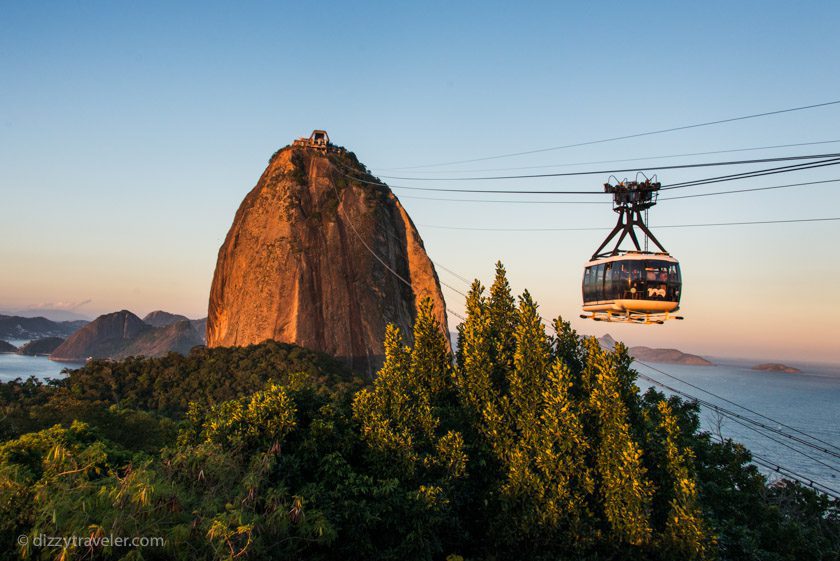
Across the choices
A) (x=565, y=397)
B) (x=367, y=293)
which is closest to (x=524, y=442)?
(x=565, y=397)

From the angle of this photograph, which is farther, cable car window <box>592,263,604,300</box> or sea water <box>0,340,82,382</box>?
sea water <box>0,340,82,382</box>

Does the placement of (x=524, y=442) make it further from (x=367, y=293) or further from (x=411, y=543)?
(x=367, y=293)

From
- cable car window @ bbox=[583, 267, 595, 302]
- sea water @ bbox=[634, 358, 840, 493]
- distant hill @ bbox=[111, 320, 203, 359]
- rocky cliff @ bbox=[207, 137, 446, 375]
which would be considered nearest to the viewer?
cable car window @ bbox=[583, 267, 595, 302]

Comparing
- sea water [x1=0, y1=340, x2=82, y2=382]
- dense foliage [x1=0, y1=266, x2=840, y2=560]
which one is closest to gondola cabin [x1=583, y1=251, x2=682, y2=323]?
dense foliage [x1=0, y1=266, x2=840, y2=560]

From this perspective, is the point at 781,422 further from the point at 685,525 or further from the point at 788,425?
the point at 685,525

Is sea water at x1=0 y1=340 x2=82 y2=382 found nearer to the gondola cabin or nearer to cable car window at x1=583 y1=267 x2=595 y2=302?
cable car window at x1=583 y1=267 x2=595 y2=302

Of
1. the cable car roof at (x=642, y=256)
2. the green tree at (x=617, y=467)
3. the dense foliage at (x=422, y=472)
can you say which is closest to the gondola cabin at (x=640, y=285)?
the cable car roof at (x=642, y=256)

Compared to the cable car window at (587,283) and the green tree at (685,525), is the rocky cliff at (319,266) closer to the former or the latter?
the cable car window at (587,283)
